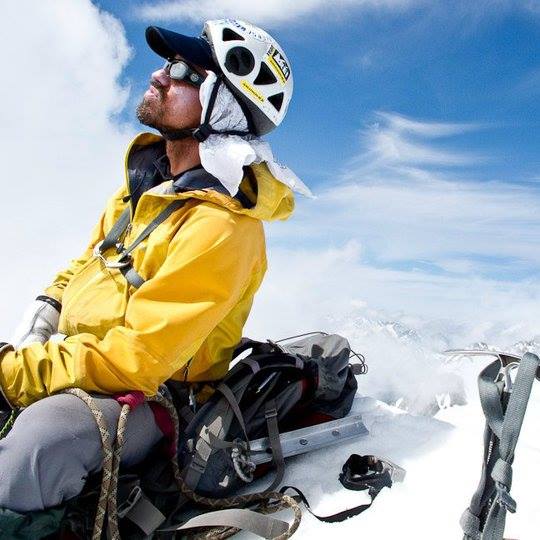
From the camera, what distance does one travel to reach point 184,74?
4805mm

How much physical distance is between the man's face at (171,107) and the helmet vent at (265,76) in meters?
0.51

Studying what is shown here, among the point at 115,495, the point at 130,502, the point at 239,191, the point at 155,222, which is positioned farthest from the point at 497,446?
the point at 155,222

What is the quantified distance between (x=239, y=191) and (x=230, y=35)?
1.60 m

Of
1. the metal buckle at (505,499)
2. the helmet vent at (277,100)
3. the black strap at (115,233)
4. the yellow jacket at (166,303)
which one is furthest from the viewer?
the helmet vent at (277,100)

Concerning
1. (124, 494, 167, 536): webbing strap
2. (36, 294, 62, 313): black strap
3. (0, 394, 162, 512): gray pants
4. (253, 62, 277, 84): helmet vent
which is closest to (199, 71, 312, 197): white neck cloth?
(253, 62, 277, 84): helmet vent

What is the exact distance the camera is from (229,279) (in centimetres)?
381

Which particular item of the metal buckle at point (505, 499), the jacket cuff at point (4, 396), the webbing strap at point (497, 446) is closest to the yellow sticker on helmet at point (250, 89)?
the jacket cuff at point (4, 396)

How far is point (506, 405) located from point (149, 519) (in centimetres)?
244

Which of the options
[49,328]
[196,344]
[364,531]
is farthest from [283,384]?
[49,328]

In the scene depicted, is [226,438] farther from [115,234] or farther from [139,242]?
[115,234]

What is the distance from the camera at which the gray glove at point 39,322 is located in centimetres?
493

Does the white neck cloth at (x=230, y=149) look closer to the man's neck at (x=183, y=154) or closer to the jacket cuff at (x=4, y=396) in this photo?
the man's neck at (x=183, y=154)

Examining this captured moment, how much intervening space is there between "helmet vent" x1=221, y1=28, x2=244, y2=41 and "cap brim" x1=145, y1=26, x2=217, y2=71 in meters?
0.21

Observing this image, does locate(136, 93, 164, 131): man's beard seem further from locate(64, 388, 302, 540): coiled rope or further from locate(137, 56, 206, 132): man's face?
locate(64, 388, 302, 540): coiled rope
